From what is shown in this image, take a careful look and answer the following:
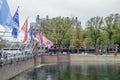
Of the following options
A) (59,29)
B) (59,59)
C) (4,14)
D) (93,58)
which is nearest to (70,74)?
(4,14)

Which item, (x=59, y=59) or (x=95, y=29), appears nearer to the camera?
(x=59, y=59)

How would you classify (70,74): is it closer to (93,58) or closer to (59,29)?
(93,58)

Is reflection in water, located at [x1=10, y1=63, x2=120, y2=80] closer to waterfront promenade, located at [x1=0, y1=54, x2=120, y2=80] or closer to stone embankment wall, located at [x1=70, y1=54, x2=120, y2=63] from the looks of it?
waterfront promenade, located at [x1=0, y1=54, x2=120, y2=80]

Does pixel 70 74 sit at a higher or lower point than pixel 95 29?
lower

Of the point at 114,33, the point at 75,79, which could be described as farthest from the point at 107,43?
the point at 75,79

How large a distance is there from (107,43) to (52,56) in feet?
114

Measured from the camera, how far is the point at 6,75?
4631 cm

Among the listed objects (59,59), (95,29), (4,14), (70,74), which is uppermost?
(95,29)

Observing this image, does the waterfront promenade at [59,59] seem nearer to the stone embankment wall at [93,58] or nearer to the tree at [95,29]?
the stone embankment wall at [93,58]

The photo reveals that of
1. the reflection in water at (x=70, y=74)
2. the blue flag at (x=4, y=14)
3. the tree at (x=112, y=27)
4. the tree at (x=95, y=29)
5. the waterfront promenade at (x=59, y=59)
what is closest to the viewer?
the blue flag at (x=4, y=14)

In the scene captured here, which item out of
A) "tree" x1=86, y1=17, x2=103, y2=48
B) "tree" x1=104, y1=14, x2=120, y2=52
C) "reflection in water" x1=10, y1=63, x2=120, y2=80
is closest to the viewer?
"reflection in water" x1=10, y1=63, x2=120, y2=80

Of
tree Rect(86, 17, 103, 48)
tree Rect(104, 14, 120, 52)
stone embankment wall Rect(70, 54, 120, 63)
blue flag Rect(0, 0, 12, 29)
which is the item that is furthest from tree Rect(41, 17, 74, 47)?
blue flag Rect(0, 0, 12, 29)

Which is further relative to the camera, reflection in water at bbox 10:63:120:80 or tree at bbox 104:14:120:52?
tree at bbox 104:14:120:52

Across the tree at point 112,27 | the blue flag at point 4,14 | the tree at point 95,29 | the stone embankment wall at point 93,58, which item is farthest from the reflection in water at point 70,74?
the tree at point 95,29
